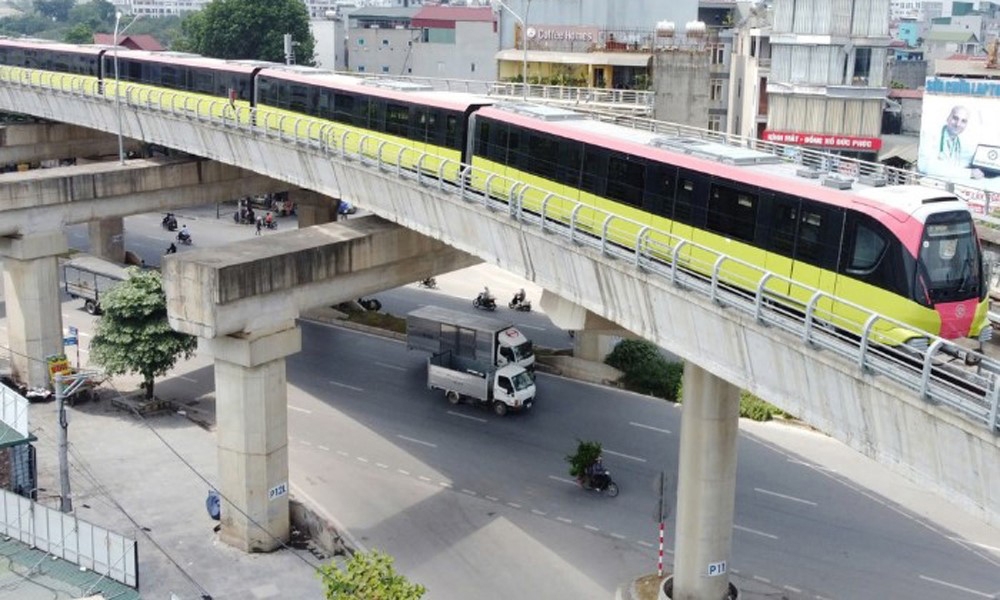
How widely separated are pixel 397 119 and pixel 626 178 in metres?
12.1

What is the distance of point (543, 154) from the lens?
101 ft

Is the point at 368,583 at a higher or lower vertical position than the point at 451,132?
lower

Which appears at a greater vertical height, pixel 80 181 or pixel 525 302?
pixel 80 181

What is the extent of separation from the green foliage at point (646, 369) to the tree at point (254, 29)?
74.3 m

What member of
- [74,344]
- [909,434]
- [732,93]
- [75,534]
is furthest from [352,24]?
[909,434]

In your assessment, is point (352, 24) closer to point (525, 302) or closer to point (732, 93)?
point (732, 93)

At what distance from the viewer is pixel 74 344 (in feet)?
154

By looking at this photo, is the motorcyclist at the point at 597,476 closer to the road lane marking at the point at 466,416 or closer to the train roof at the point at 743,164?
the road lane marking at the point at 466,416

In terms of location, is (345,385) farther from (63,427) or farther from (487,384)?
(63,427)

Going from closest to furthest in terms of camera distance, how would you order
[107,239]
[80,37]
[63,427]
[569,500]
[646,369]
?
[63,427]
[569,500]
[646,369]
[107,239]
[80,37]

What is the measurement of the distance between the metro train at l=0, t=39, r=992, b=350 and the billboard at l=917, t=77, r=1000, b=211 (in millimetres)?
28129

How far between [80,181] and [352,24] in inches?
3757

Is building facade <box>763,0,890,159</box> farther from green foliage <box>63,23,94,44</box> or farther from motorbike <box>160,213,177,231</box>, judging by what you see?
green foliage <box>63,23,94,44</box>

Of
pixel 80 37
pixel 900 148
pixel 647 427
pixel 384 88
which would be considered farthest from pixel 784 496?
pixel 80 37
